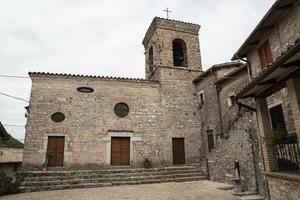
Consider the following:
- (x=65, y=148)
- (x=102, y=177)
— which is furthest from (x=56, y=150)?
(x=102, y=177)

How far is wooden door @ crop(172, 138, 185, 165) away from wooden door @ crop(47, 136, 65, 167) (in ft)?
22.0

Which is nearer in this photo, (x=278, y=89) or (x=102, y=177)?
(x=278, y=89)

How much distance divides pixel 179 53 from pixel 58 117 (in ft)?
32.5

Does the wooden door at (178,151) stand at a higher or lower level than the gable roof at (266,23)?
lower

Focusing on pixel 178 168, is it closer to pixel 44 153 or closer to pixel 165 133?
pixel 165 133

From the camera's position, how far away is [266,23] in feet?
24.3

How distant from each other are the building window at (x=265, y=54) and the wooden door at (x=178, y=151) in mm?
7597

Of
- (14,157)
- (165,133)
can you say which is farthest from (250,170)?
(14,157)

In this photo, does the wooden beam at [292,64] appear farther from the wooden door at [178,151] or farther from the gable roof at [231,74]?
the wooden door at [178,151]

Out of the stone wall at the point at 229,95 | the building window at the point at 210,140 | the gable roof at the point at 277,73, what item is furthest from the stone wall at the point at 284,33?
the building window at the point at 210,140

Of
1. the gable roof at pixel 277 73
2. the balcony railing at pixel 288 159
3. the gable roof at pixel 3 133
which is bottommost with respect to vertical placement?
the balcony railing at pixel 288 159

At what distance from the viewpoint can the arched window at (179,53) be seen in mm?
16500

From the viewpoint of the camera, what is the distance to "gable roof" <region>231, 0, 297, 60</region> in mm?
6648

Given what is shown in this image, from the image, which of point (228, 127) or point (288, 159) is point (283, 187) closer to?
point (288, 159)
